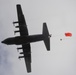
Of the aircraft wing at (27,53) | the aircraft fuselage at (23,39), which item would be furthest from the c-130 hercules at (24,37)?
the aircraft wing at (27,53)

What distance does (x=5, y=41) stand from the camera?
71.8 m

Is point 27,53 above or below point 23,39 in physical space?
below

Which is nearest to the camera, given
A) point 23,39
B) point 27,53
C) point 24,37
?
point 23,39

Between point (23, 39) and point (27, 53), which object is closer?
point (23, 39)

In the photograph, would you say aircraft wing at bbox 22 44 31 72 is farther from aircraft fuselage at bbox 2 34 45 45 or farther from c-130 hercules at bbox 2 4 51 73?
aircraft fuselage at bbox 2 34 45 45

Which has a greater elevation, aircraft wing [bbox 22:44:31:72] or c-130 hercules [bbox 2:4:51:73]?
c-130 hercules [bbox 2:4:51:73]

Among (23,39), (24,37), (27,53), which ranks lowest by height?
(27,53)

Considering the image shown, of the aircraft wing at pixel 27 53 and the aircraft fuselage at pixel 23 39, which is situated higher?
the aircraft fuselage at pixel 23 39

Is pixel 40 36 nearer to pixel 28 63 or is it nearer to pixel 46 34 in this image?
pixel 46 34

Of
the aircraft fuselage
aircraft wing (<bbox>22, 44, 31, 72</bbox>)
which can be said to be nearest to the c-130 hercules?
the aircraft fuselage

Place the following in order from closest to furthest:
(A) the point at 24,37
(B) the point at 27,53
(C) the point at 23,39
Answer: (C) the point at 23,39 < (A) the point at 24,37 < (B) the point at 27,53

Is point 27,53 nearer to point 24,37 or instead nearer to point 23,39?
point 23,39

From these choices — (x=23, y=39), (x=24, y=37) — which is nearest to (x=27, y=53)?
(x=23, y=39)

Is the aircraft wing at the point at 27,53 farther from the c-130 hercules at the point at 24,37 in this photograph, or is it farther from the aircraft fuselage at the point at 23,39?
the aircraft fuselage at the point at 23,39
